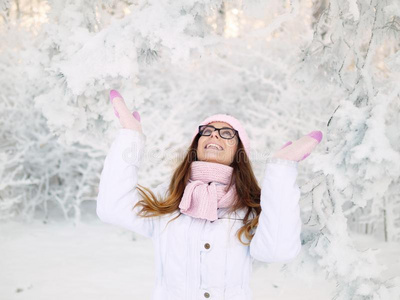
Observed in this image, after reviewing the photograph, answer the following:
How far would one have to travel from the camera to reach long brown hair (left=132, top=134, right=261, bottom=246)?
2.00 metres

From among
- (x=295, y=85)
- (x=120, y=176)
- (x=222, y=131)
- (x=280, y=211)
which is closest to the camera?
(x=280, y=211)

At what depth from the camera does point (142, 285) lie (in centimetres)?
451

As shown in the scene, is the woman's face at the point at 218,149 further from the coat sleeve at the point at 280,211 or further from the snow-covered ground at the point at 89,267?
the snow-covered ground at the point at 89,267

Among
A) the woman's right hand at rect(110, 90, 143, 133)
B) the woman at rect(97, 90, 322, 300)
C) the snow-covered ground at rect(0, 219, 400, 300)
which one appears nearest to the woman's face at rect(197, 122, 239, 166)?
the woman at rect(97, 90, 322, 300)

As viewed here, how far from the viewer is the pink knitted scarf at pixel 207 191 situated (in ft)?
6.25

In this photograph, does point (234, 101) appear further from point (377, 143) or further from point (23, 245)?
point (377, 143)

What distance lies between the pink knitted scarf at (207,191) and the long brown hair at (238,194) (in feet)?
0.15

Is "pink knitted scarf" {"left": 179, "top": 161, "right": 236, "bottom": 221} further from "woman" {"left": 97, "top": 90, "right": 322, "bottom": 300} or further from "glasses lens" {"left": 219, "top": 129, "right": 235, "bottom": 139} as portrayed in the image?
"glasses lens" {"left": 219, "top": 129, "right": 235, "bottom": 139}

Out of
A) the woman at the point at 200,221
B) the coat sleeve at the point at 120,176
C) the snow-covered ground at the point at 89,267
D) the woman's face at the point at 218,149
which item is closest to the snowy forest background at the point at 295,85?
the snow-covered ground at the point at 89,267

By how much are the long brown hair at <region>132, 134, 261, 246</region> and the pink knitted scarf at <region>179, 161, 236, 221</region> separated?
0.15 feet

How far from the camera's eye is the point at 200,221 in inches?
77.8

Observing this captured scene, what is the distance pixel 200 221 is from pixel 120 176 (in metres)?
0.47

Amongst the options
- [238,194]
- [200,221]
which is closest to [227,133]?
[238,194]

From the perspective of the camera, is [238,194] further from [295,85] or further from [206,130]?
[295,85]
